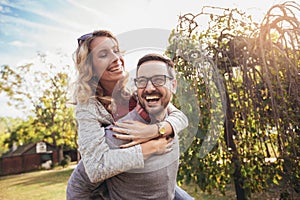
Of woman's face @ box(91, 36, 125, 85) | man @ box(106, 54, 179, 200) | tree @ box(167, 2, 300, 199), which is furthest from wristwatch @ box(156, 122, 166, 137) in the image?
tree @ box(167, 2, 300, 199)

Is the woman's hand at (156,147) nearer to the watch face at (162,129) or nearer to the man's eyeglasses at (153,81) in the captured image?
the watch face at (162,129)

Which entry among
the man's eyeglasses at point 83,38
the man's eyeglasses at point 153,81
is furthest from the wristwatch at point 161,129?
the man's eyeglasses at point 83,38

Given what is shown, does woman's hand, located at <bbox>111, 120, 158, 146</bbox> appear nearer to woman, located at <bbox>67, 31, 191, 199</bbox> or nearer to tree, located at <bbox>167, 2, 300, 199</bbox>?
woman, located at <bbox>67, 31, 191, 199</bbox>

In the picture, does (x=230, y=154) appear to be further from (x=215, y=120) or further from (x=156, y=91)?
(x=156, y=91)

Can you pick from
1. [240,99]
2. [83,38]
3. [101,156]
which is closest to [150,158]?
[101,156]

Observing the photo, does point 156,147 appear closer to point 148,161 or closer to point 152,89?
point 148,161

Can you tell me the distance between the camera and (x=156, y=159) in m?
0.88

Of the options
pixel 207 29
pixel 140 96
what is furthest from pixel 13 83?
pixel 140 96

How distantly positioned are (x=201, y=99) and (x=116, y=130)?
105 cm

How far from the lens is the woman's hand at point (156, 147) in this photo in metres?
0.85

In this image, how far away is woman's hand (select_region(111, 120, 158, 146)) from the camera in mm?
840

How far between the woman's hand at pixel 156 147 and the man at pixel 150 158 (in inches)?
0.8

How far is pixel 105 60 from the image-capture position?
3.22ft

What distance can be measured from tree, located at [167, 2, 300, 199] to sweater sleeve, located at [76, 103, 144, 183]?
0.96 m
